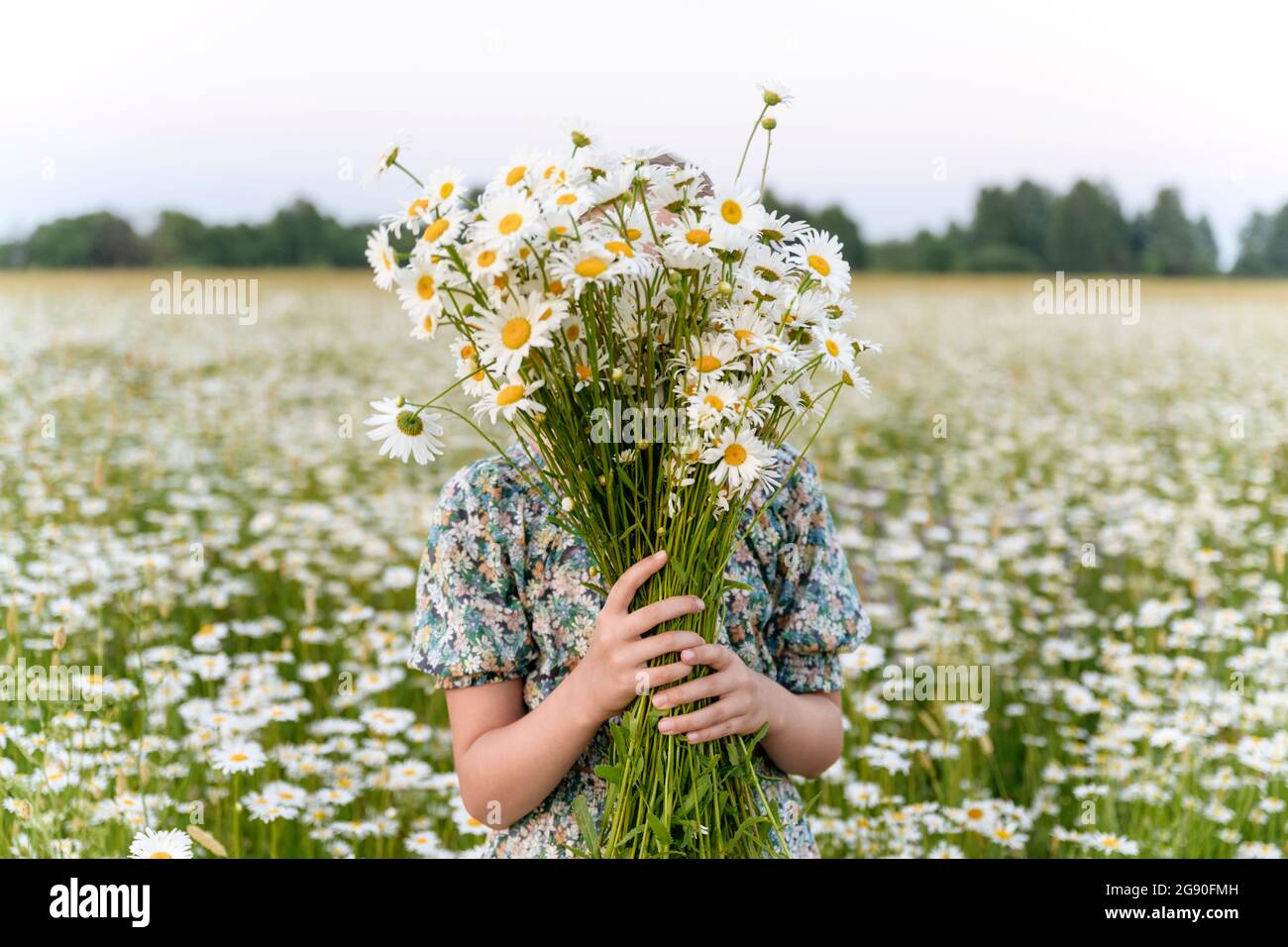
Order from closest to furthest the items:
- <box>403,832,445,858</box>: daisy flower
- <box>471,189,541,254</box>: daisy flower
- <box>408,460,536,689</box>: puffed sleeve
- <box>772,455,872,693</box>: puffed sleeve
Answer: <box>471,189,541,254</box>: daisy flower
<box>408,460,536,689</box>: puffed sleeve
<box>772,455,872,693</box>: puffed sleeve
<box>403,832,445,858</box>: daisy flower

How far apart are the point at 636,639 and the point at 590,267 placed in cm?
39

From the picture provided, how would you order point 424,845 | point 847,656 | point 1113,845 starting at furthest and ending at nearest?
1. point 847,656
2. point 1113,845
3. point 424,845

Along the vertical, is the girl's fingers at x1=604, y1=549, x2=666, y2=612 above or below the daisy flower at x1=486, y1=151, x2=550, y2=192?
below

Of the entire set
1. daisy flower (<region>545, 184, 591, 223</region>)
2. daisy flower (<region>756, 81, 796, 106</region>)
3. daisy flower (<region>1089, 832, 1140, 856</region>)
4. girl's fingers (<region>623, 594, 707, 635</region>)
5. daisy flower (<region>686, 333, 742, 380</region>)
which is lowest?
daisy flower (<region>1089, 832, 1140, 856</region>)

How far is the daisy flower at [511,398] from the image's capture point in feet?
3.27

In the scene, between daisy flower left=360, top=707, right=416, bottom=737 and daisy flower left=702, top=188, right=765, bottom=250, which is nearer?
daisy flower left=702, top=188, right=765, bottom=250

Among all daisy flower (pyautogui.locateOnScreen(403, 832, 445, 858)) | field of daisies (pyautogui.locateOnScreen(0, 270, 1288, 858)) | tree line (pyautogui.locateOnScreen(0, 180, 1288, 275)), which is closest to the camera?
daisy flower (pyautogui.locateOnScreen(403, 832, 445, 858))

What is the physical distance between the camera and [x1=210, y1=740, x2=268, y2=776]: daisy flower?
2.24m

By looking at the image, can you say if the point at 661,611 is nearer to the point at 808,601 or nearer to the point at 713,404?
the point at 713,404

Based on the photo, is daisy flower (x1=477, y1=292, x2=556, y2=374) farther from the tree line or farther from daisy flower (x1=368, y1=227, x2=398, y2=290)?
the tree line

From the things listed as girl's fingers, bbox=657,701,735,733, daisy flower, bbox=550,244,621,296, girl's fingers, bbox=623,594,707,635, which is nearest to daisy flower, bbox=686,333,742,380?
daisy flower, bbox=550,244,621,296

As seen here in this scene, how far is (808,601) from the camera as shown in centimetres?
158

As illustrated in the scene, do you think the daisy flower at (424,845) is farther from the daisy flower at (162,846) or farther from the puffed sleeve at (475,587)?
the puffed sleeve at (475,587)

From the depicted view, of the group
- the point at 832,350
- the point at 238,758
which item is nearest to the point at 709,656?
the point at 832,350
